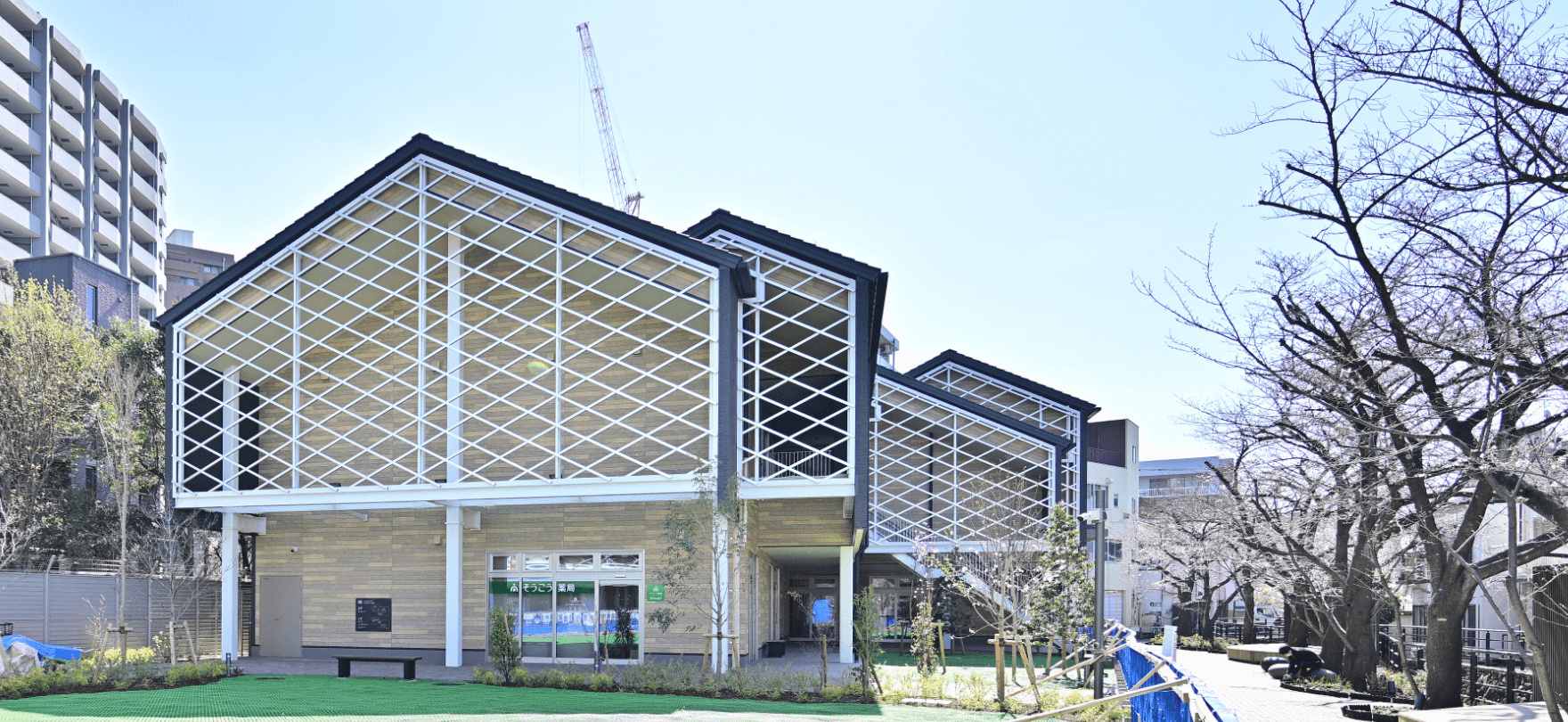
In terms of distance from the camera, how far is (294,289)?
22875mm

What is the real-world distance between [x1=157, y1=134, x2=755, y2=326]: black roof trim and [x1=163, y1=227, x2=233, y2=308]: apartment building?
2822 inches

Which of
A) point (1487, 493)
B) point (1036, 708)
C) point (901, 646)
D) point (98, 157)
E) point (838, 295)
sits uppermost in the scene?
point (98, 157)

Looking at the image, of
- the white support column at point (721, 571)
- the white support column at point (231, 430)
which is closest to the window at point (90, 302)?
the white support column at point (231, 430)

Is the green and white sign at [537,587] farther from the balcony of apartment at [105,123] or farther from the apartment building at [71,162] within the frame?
the balcony of apartment at [105,123]

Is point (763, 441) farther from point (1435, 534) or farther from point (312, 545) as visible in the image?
point (1435, 534)

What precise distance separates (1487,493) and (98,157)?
66.0m

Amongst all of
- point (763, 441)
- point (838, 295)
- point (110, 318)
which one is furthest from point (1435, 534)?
point (110, 318)

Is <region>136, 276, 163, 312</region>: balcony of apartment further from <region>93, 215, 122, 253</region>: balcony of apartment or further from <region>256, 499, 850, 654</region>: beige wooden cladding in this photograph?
<region>256, 499, 850, 654</region>: beige wooden cladding

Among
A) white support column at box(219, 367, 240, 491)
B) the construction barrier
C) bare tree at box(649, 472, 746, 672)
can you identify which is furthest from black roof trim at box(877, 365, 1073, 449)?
white support column at box(219, 367, 240, 491)

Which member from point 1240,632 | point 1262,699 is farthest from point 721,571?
point 1240,632

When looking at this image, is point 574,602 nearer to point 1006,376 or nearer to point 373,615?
point 373,615

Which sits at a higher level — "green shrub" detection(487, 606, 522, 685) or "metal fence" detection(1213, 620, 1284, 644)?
"green shrub" detection(487, 606, 522, 685)

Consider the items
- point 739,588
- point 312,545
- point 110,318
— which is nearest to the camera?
point 739,588

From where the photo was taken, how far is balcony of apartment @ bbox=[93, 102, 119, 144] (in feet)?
195
